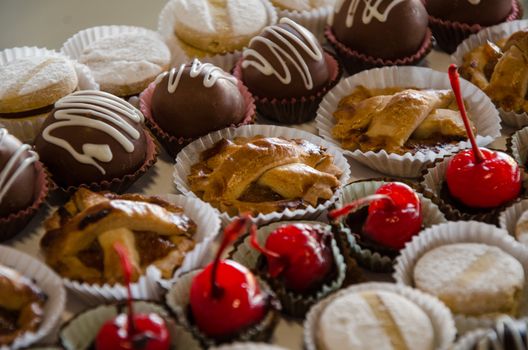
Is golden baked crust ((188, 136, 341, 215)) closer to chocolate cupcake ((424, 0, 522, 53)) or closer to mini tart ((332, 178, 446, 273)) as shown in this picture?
mini tart ((332, 178, 446, 273))

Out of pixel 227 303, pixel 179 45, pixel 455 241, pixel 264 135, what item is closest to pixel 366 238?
pixel 455 241

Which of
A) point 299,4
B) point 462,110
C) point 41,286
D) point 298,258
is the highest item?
point 462,110

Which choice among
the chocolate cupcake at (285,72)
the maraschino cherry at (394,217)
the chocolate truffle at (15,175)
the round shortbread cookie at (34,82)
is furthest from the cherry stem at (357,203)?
the round shortbread cookie at (34,82)

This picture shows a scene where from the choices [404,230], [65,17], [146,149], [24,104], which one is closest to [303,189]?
[404,230]

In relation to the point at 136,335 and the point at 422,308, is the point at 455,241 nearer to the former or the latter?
the point at 422,308

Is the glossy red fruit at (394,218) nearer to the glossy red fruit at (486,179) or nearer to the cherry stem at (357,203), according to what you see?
the cherry stem at (357,203)

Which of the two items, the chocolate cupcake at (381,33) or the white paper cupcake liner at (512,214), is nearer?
the white paper cupcake liner at (512,214)
